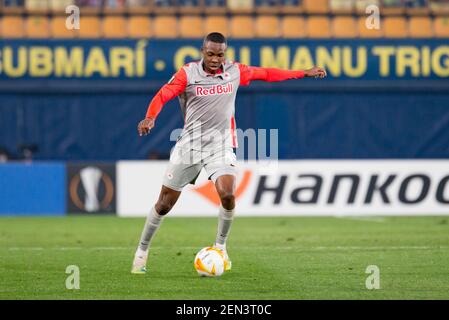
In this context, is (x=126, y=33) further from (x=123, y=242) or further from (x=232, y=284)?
(x=232, y=284)

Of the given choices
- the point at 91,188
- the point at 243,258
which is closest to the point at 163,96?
the point at 243,258

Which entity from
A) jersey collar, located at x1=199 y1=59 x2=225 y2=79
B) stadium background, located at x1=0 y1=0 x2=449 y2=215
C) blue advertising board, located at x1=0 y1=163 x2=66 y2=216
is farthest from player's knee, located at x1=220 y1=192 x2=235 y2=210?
stadium background, located at x1=0 y1=0 x2=449 y2=215

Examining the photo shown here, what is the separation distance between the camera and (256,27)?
22328 millimetres

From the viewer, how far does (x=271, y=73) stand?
32.9 ft

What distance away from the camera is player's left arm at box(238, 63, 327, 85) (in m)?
9.91

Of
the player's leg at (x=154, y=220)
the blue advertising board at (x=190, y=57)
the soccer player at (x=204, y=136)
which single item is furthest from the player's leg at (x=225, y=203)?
the blue advertising board at (x=190, y=57)

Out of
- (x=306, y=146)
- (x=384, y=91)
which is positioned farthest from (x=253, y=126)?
(x=384, y=91)

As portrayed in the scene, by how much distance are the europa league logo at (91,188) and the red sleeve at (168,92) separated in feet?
29.5

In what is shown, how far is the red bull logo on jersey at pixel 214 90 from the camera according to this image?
9.66 meters

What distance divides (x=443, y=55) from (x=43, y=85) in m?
7.87

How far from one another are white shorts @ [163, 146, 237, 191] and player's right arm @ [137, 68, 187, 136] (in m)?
0.53

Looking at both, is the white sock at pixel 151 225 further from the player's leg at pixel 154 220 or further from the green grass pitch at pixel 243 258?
the green grass pitch at pixel 243 258

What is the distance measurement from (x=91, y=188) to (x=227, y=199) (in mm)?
9216

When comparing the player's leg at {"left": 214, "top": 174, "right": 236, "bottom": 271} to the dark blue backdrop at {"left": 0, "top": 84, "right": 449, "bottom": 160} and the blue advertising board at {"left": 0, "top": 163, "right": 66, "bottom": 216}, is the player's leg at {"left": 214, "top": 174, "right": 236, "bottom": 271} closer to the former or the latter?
the blue advertising board at {"left": 0, "top": 163, "right": 66, "bottom": 216}
